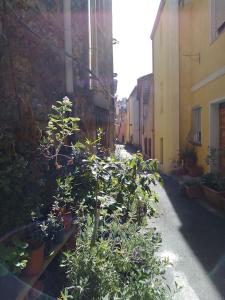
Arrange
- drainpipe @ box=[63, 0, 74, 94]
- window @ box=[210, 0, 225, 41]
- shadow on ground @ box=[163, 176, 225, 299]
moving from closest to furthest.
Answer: shadow on ground @ box=[163, 176, 225, 299]
drainpipe @ box=[63, 0, 74, 94]
window @ box=[210, 0, 225, 41]

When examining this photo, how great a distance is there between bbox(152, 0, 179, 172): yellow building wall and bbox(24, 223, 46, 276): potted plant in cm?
897

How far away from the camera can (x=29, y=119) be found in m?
2.81

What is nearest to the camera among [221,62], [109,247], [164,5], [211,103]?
[109,247]

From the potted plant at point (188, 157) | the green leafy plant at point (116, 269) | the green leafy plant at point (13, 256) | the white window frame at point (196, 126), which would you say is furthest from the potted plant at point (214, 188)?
the green leafy plant at point (13, 256)

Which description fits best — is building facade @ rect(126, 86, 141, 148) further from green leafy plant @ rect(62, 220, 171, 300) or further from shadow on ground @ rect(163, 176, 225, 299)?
green leafy plant @ rect(62, 220, 171, 300)

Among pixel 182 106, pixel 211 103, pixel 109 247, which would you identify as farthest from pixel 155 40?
pixel 109 247

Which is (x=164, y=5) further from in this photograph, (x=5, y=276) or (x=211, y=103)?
(x=5, y=276)

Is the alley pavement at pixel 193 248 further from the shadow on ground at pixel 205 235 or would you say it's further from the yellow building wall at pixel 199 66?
the yellow building wall at pixel 199 66

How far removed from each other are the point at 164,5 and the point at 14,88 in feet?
34.4

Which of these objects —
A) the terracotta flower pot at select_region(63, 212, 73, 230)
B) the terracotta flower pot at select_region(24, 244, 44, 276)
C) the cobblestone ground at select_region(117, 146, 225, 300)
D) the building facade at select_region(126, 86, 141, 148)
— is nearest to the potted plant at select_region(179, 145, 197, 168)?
the cobblestone ground at select_region(117, 146, 225, 300)

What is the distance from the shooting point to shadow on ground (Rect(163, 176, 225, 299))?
3793 millimetres

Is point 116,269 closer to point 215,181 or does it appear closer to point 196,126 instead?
point 215,181

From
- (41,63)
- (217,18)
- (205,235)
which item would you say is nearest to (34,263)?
(41,63)

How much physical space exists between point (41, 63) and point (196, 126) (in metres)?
6.68
